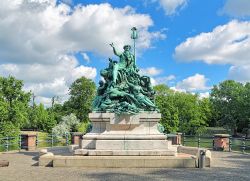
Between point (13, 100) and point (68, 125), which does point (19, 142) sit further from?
point (68, 125)

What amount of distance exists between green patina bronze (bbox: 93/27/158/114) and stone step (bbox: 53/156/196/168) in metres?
2.75

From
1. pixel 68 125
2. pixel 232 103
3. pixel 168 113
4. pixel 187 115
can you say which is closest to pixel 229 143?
pixel 168 113

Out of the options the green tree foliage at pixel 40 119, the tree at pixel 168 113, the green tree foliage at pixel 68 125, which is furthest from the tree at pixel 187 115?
the green tree foliage at pixel 40 119

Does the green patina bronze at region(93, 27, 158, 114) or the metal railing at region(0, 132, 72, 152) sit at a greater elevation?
the green patina bronze at region(93, 27, 158, 114)

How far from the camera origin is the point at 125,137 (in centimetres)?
1527

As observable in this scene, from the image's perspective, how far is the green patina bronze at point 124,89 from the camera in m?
15.9

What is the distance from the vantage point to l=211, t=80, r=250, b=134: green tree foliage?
2327 inches

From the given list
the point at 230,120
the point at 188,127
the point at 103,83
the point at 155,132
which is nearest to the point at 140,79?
the point at 103,83

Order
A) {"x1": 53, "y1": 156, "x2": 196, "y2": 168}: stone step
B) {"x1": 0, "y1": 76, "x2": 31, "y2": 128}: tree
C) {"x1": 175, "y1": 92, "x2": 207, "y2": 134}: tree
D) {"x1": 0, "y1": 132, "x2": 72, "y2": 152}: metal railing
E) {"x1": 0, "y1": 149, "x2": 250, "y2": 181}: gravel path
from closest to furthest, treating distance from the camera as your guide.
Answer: {"x1": 0, "y1": 149, "x2": 250, "y2": 181}: gravel path, {"x1": 53, "y1": 156, "x2": 196, "y2": 168}: stone step, {"x1": 0, "y1": 132, "x2": 72, "y2": 152}: metal railing, {"x1": 0, "y1": 76, "x2": 31, "y2": 128}: tree, {"x1": 175, "y1": 92, "x2": 207, "y2": 134}: tree

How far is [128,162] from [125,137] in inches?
81.1

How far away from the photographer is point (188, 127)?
2218 inches

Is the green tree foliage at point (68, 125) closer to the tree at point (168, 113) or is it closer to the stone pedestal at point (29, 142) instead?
the tree at point (168, 113)

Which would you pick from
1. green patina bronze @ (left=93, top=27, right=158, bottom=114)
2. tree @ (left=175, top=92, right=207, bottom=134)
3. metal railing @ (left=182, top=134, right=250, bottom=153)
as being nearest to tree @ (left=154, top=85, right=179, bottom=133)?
tree @ (left=175, top=92, right=207, bottom=134)

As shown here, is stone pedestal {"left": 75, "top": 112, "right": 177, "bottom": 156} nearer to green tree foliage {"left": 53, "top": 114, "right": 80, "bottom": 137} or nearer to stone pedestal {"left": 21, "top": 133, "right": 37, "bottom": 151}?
stone pedestal {"left": 21, "top": 133, "right": 37, "bottom": 151}
